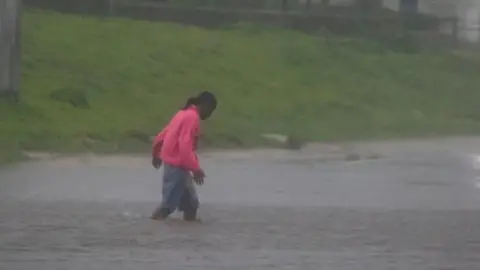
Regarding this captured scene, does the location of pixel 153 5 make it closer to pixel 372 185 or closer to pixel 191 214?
pixel 372 185

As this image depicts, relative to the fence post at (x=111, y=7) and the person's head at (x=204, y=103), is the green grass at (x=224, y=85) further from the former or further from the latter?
the person's head at (x=204, y=103)

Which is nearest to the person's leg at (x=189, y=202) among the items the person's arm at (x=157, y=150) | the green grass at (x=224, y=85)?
the person's arm at (x=157, y=150)

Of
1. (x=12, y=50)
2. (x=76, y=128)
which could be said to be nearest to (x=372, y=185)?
(x=76, y=128)

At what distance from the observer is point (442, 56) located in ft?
128

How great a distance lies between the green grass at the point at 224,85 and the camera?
26141 millimetres

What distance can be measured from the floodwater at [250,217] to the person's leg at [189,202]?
139 millimetres

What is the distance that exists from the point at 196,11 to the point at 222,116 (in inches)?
387

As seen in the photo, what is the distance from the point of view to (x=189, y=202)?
45.9 ft

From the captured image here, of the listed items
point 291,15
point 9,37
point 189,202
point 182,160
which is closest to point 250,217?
point 189,202

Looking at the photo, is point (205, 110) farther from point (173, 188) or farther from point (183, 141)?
point (173, 188)

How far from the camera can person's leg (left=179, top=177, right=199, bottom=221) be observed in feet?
45.7

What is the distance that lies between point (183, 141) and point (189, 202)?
0.70 metres

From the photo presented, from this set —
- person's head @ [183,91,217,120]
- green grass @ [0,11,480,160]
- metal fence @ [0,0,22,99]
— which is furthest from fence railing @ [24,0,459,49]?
person's head @ [183,91,217,120]

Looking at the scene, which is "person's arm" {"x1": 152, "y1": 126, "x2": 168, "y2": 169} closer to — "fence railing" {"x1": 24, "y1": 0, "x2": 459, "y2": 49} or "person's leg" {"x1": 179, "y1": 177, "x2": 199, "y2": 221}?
"person's leg" {"x1": 179, "y1": 177, "x2": 199, "y2": 221}
